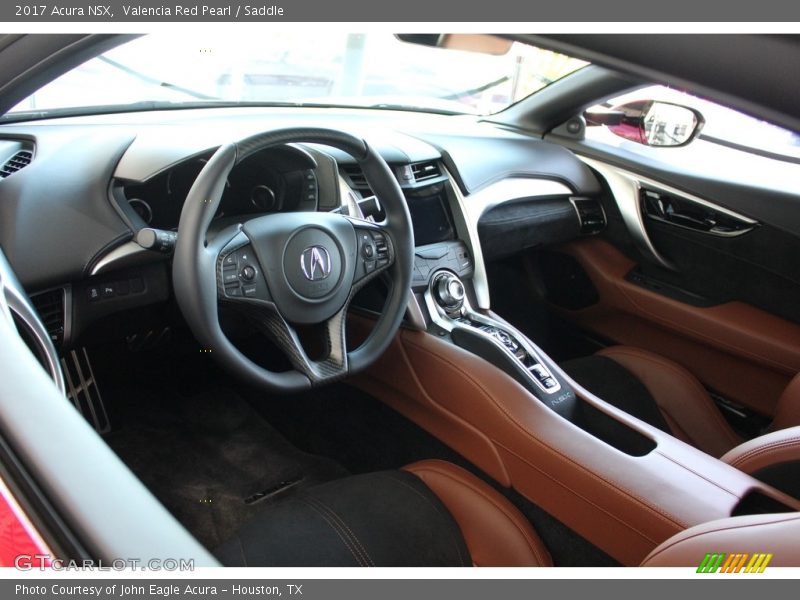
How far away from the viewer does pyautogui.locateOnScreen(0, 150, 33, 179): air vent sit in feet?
4.36

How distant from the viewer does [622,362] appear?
2051mm

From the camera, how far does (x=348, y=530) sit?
4.32 ft

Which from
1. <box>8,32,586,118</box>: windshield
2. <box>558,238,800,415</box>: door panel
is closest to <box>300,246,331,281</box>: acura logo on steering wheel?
<box>8,32,586,118</box>: windshield

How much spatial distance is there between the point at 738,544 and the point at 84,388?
62.6 inches

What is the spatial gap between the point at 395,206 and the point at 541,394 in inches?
22.8

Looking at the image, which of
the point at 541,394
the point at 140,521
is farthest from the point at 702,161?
the point at 140,521

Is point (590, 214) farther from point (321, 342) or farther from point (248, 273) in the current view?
point (248, 273)

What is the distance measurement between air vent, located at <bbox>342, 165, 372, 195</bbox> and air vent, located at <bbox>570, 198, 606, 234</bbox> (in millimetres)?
962

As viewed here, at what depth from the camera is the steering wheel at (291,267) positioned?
1250 millimetres

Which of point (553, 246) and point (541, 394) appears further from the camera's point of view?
point (553, 246)

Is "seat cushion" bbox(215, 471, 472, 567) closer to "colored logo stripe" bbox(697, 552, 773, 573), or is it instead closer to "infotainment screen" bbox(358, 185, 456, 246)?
"colored logo stripe" bbox(697, 552, 773, 573)

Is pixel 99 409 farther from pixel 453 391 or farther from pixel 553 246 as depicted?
pixel 553 246

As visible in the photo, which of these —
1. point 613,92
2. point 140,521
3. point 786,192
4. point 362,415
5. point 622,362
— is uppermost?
point 613,92

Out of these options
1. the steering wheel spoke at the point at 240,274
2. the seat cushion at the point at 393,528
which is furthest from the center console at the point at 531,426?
the steering wheel spoke at the point at 240,274
